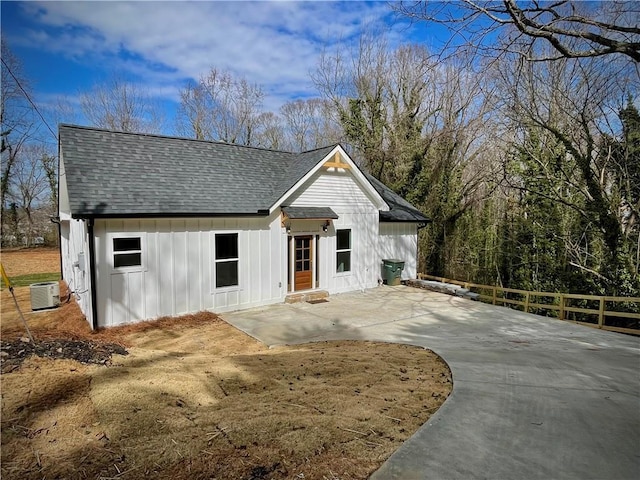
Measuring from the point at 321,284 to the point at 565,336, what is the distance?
7247 millimetres

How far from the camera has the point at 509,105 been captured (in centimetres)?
1355

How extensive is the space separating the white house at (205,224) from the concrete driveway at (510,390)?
1602 millimetres

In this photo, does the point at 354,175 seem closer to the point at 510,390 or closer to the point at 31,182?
the point at 510,390

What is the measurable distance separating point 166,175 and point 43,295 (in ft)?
17.6

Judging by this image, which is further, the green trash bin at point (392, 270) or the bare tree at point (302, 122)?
the bare tree at point (302, 122)

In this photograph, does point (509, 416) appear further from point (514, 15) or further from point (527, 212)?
point (527, 212)

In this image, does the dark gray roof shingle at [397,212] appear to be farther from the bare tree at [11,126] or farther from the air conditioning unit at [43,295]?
the bare tree at [11,126]

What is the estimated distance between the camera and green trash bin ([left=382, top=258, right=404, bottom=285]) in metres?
15.2

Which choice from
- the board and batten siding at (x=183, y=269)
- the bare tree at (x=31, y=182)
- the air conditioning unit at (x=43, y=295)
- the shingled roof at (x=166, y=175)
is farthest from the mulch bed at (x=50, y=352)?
the bare tree at (x=31, y=182)

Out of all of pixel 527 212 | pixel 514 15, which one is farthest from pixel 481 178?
pixel 514 15

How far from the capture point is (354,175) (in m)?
13.6

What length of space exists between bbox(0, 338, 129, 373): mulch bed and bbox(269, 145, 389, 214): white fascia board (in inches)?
Answer: 260

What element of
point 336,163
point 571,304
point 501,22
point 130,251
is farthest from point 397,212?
point 130,251

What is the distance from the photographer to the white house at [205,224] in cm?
915
